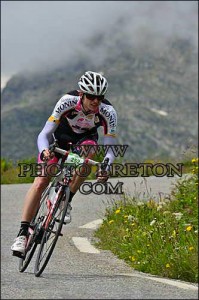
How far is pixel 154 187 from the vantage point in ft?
56.9

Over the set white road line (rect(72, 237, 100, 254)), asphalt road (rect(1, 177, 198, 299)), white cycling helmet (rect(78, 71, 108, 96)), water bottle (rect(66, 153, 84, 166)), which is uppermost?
white cycling helmet (rect(78, 71, 108, 96))

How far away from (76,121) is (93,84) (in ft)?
1.78

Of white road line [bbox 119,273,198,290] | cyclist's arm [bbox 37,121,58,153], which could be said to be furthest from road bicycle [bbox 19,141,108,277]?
white road line [bbox 119,273,198,290]

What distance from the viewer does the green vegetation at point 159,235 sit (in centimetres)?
830

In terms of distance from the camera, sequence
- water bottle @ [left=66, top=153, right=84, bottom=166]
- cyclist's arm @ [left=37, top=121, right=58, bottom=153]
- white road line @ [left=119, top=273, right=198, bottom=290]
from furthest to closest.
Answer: cyclist's arm @ [left=37, top=121, right=58, bottom=153] < water bottle @ [left=66, top=153, right=84, bottom=166] < white road line @ [left=119, top=273, right=198, bottom=290]

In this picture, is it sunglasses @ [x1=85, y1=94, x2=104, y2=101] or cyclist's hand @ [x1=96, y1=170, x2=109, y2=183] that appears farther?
sunglasses @ [x1=85, y1=94, x2=104, y2=101]

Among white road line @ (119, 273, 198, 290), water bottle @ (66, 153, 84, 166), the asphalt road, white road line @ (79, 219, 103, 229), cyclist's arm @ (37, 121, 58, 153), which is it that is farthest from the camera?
white road line @ (79, 219, 103, 229)

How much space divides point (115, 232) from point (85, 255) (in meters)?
0.96

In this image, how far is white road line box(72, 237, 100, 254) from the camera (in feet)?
34.3

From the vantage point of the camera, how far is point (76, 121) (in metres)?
8.62

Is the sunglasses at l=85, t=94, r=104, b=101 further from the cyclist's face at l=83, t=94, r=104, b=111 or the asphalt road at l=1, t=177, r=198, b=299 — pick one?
the asphalt road at l=1, t=177, r=198, b=299

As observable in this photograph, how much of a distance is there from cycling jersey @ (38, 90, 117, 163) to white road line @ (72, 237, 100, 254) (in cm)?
208

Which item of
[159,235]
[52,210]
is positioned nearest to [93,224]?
[159,235]

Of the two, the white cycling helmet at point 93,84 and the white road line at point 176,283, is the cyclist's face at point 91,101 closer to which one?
the white cycling helmet at point 93,84
